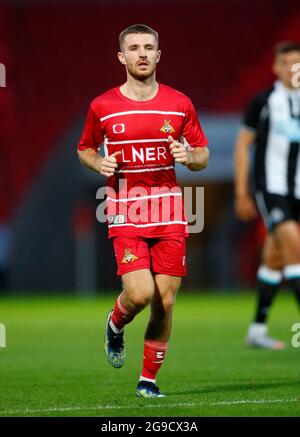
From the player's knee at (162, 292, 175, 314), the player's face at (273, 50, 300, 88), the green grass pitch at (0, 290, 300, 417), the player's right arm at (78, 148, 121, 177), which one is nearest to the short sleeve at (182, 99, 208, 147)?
the player's right arm at (78, 148, 121, 177)

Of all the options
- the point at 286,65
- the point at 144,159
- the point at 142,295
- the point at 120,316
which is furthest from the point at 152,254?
the point at 286,65

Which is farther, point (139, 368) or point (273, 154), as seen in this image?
point (273, 154)

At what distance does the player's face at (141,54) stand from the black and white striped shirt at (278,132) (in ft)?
11.3

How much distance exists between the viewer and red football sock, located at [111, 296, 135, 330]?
6809 millimetres

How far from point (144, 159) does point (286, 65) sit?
3.60 meters

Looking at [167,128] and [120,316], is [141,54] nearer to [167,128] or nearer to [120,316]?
[167,128]

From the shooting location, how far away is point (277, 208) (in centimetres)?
970

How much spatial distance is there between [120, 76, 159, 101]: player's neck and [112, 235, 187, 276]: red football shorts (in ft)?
2.83

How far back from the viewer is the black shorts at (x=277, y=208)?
31.6ft

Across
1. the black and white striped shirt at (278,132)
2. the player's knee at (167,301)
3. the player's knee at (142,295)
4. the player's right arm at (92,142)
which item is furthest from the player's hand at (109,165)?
the black and white striped shirt at (278,132)

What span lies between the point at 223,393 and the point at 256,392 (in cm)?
20

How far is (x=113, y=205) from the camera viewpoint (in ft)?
22.1

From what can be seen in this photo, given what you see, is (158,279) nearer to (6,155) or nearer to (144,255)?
(144,255)
